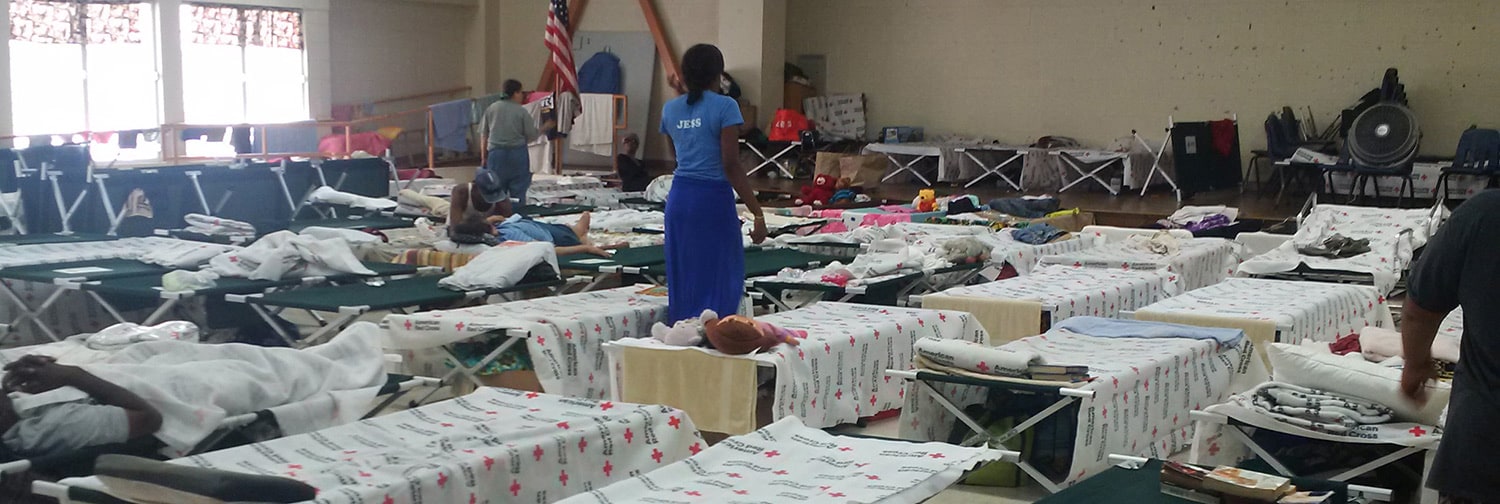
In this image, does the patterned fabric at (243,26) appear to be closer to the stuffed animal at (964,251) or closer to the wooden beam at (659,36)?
the wooden beam at (659,36)

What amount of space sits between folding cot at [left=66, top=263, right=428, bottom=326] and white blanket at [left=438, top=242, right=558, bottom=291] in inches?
21.3

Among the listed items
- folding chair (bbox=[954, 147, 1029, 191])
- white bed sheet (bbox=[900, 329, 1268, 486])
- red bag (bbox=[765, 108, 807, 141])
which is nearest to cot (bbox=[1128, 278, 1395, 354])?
white bed sheet (bbox=[900, 329, 1268, 486])

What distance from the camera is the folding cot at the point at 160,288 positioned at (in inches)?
227

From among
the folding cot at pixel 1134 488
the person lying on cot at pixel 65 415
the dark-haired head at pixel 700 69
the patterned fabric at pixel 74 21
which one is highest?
the patterned fabric at pixel 74 21

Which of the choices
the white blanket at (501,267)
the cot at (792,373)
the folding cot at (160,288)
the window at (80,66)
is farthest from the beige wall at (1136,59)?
the folding cot at (160,288)

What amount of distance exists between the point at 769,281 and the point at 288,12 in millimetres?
10398

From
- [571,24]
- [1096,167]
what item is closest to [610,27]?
[571,24]

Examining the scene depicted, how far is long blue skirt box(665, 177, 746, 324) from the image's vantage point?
5398 millimetres

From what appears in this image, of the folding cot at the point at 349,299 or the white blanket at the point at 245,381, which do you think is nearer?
the white blanket at the point at 245,381

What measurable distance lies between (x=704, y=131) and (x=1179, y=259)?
3110mm

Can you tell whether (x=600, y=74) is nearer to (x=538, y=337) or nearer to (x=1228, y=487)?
(x=538, y=337)

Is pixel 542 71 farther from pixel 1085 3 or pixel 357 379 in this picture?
pixel 357 379

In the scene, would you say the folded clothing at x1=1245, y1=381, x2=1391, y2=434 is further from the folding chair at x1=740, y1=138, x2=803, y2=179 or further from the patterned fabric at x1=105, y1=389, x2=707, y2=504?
the folding chair at x1=740, y1=138, x2=803, y2=179

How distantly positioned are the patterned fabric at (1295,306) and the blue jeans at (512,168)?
595 cm
